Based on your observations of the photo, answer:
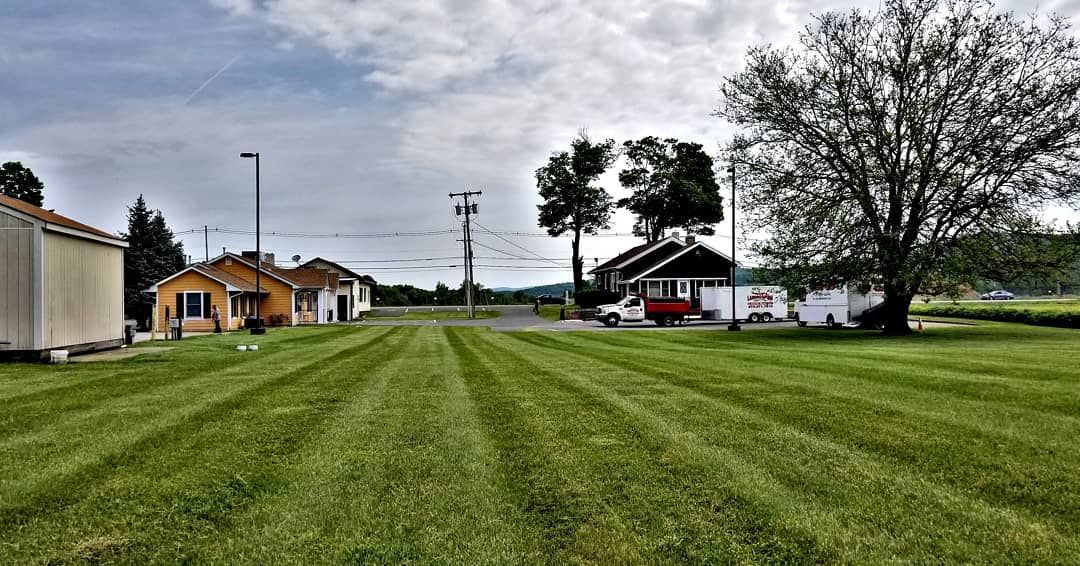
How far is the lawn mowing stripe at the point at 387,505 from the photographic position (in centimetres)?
394

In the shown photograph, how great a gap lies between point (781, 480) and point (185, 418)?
664 cm

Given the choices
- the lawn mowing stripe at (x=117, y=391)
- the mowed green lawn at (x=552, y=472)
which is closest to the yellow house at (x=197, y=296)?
the lawn mowing stripe at (x=117, y=391)

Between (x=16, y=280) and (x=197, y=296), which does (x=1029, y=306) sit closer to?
(x=197, y=296)

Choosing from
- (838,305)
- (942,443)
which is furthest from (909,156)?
(942,443)

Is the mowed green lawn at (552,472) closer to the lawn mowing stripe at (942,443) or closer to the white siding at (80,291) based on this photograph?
the lawn mowing stripe at (942,443)

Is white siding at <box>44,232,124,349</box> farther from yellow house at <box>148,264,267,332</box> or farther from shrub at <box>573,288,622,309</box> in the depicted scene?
shrub at <box>573,288,622,309</box>

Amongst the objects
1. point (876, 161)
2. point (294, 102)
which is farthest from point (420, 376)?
point (876, 161)

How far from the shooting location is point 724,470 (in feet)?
17.5

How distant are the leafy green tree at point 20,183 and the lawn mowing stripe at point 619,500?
49.9 metres

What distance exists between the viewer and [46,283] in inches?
586

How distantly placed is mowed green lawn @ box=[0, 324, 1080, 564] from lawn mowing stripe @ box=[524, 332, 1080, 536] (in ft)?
0.08

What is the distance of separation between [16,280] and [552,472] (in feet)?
49.8

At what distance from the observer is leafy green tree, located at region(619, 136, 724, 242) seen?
207 feet

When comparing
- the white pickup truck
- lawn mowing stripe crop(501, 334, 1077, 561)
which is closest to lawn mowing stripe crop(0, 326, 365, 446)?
lawn mowing stripe crop(501, 334, 1077, 561)
